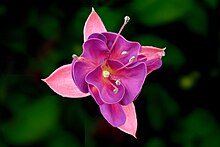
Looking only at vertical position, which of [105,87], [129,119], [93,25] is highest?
[93,25]

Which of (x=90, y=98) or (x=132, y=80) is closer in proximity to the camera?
(x=132, y=80)

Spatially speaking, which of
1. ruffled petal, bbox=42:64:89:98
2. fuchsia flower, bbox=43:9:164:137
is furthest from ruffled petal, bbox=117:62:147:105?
ruffled petal, bbox=42:64:89:98

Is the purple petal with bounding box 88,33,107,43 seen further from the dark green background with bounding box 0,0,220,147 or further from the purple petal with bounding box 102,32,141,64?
the dark green background with bounding box 0,0,220,147

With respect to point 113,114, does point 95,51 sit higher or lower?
higher

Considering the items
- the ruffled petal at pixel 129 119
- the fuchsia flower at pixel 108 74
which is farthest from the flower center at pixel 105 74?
the ruffled petal at pixel 129 119

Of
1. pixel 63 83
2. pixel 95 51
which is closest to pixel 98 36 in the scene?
pixel 95 51

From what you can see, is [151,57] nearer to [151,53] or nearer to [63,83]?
[151,53]
